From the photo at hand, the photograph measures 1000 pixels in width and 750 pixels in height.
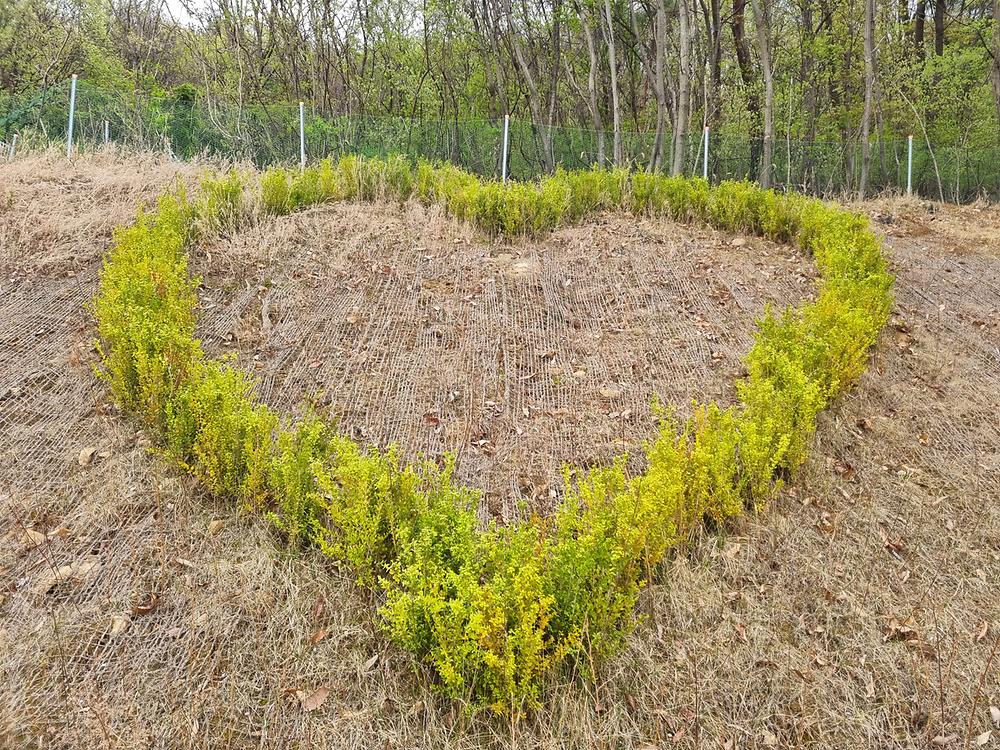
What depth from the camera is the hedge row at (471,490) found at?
2402 millimetres

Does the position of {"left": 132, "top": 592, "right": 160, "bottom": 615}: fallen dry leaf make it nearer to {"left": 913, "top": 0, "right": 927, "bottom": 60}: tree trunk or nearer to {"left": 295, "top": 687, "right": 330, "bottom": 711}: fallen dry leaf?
{"left": 295, "top": 687, "right": 330, "bottom": 711}: fallen dry leaf

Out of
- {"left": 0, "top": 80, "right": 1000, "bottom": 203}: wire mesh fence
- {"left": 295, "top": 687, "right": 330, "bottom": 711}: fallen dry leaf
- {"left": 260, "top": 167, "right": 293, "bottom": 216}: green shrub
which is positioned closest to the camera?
{"left": 295, "top": 687, "right": 330, "bottom": 711}: fallen dry leaf

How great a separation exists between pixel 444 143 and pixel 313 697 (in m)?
12.5

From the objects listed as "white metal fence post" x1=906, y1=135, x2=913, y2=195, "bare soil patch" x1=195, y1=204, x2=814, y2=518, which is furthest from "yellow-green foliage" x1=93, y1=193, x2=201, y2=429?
"white metal fence post" x1=906, y1=135, x2=913, y2=195

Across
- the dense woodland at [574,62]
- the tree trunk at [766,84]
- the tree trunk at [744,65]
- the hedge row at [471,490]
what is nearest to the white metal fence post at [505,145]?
the dense woodland at [574,62]

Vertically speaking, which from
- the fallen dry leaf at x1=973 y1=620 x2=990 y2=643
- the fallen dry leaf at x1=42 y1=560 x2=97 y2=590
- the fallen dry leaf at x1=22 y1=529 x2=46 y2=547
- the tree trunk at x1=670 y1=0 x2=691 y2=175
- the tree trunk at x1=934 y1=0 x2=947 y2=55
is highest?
the tree trunk at x1=934 y1=0 x2=947 y2=55

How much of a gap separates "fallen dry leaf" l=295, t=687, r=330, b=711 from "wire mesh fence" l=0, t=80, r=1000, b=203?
8971 mm

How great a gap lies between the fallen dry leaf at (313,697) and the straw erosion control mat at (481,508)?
0.01 meters

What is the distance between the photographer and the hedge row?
7.88 ft

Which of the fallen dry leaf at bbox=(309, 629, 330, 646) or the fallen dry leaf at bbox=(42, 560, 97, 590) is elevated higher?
the fallen dry leaf at bbox=(42, 560, 97, 590)

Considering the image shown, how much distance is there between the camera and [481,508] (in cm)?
346

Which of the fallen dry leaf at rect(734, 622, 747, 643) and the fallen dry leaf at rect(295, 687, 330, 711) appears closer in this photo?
the fallen dry leaf at rect(295, 687, 330, 711)

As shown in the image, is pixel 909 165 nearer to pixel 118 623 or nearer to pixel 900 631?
pixel 900 631

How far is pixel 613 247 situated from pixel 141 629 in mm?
5204
